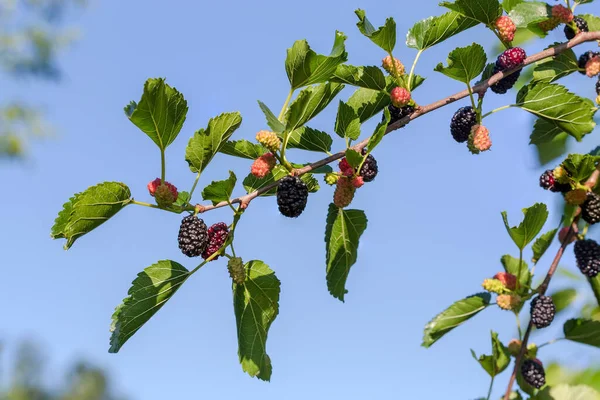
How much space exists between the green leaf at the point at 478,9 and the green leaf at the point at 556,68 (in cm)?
19

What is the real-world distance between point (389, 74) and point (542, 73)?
0.35 metres

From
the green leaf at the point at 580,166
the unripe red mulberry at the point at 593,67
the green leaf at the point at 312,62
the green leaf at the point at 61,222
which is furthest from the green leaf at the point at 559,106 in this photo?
the green leaf at the point at 61,222

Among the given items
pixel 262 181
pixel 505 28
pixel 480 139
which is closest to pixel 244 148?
pixel 262 181

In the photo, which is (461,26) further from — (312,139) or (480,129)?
(312,139)

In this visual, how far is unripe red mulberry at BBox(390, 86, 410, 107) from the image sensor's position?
3.49 ft

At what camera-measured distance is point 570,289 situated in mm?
1439

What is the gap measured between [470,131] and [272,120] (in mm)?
366

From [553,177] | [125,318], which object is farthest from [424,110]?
[125,318]

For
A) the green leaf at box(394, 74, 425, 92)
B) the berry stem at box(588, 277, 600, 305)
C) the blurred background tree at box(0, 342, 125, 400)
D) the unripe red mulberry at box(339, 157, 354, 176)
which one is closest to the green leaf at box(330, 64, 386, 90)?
the green leaf at box(394, 74, 425, 92)

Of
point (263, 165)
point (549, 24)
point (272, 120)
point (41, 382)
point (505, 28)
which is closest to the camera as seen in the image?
point (272, 120)

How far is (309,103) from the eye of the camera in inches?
40.3

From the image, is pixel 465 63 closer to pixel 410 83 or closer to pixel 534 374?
pixel 410 83

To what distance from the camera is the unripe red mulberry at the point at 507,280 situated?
1.29 m

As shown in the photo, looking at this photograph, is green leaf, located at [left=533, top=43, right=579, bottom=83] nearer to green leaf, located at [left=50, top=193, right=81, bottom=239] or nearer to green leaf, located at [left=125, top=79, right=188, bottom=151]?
green leaf, located at [left=125, top=79, right=188, bottom=151]
